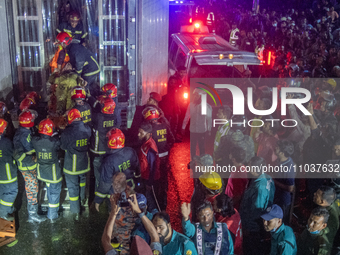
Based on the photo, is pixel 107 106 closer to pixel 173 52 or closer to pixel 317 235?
pixel 317 235

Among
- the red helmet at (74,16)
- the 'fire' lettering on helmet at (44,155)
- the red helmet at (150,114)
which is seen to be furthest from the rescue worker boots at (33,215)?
the red helmet at (74,16)

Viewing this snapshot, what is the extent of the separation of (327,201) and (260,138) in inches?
83.0

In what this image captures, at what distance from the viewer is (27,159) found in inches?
234

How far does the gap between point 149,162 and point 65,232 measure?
1.83 metres

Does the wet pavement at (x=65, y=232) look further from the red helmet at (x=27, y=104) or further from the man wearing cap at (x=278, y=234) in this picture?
the man wearing cap at (x=278, y=234)

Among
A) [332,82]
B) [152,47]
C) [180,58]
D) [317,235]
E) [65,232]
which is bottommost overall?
[65,232]

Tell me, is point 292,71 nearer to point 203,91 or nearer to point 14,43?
point 203,91

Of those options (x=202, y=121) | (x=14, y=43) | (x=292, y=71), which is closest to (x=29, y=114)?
(x=202, y=121)

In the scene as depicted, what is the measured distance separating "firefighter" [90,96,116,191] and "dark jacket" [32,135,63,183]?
101cm

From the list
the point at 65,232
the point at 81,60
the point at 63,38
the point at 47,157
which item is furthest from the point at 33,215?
the point at 63,38

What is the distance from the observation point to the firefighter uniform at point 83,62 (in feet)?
26.6

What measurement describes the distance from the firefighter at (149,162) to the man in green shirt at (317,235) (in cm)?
258

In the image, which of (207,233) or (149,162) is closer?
(207,233)

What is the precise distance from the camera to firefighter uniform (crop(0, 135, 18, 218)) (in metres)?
5.81
